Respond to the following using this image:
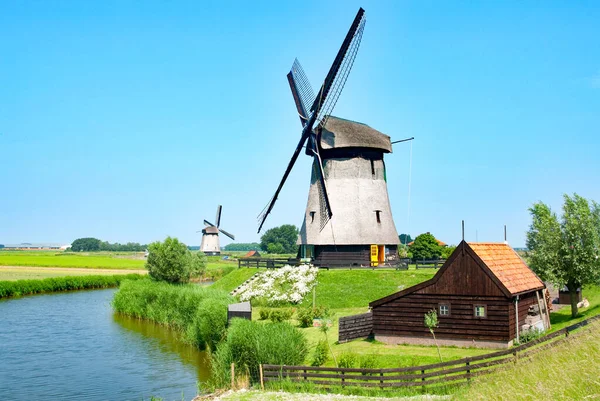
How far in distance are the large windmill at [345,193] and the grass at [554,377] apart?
23600 mm

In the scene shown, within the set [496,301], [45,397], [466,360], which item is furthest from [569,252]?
[45,397]

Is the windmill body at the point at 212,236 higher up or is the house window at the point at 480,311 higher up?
the windmill body at the point at 212,236

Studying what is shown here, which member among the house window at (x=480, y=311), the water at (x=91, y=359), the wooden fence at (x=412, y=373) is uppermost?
the house window at (x=480, y=311)

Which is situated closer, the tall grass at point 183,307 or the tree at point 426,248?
the tall grass at point 183,307

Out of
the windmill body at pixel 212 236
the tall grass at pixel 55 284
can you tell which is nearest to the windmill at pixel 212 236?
the windmill body at pixel 212 236

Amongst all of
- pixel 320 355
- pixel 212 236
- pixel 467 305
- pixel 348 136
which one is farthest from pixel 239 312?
pixel 212 236

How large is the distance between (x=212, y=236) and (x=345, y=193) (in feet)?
241

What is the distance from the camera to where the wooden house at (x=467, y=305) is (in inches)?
835

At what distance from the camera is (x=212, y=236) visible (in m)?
110

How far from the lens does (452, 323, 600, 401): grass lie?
1092 centimetres

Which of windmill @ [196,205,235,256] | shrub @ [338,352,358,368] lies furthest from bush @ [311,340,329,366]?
windmill @ [196,205,235,256]

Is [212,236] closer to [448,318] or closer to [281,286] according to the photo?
[281,286]

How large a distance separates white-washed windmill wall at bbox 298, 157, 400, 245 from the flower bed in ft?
9.32

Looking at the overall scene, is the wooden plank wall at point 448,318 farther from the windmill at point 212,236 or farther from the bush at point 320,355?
the windmill at point 212,236
